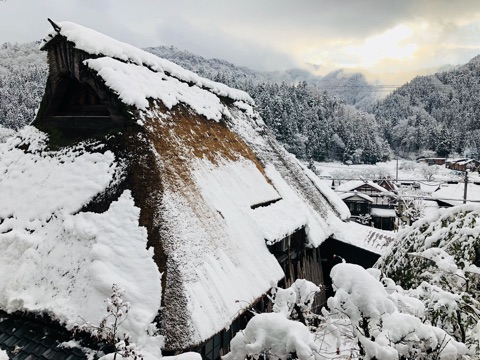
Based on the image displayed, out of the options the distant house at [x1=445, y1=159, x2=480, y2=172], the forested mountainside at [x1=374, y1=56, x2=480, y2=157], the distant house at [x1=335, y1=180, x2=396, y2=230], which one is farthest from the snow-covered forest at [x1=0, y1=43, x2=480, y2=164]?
the distant house at [x1=335, y1=180, x2=396, y2=230]

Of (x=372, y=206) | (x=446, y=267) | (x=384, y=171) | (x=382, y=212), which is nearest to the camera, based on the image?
(x=446, y=267)

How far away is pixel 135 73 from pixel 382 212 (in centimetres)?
2930

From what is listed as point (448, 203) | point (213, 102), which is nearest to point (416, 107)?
point (448, 203)

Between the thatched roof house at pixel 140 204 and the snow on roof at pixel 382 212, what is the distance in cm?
2457

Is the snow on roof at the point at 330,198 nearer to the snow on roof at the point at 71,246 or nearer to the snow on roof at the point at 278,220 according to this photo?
the snow on roof at the point at 278,220

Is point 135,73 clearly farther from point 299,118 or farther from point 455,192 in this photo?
point 299,118

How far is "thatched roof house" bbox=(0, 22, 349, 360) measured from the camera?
4.00 m

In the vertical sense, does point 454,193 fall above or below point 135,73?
below

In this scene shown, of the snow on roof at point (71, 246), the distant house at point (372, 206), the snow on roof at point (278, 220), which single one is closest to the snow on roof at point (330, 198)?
the snow on roof at point (278, 220)

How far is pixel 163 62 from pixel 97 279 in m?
5.66

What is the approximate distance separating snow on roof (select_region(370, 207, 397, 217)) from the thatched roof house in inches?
967

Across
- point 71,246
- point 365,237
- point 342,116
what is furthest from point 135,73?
point 342,116

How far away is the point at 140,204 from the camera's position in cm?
473

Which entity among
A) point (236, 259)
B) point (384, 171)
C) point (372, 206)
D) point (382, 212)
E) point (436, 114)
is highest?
point (436, 114)
